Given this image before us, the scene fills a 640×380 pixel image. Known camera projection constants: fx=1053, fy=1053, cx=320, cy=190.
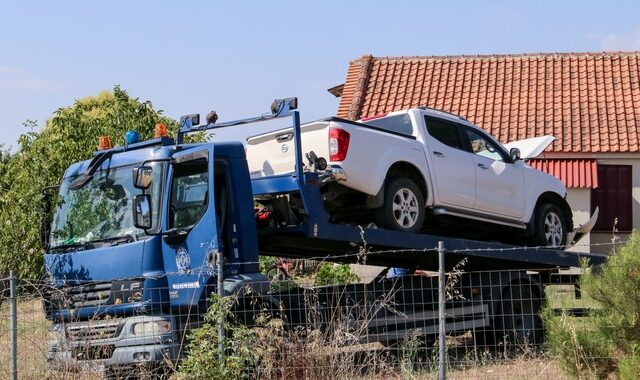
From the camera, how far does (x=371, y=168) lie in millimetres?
11469

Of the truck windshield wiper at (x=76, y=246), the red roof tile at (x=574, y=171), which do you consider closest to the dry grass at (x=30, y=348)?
the truck windshield wiper at (x=76, y=246)

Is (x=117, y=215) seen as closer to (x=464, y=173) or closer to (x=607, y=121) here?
(x=464, y=173)

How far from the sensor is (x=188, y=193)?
10.7 m

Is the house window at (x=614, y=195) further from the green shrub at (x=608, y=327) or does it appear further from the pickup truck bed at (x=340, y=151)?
the green shrub at (x=608, y=327)

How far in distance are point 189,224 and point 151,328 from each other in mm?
1104

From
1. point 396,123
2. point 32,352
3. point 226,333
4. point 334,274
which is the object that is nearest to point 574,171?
point 334,274

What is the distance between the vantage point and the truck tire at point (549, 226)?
13836mm

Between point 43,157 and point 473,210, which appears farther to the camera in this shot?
point 43,157

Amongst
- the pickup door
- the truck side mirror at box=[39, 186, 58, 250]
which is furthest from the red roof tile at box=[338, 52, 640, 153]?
the truck side mirror at box=[39, 186, 58, 250]

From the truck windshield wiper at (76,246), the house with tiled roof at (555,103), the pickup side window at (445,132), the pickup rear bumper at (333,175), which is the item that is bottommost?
the truck windshield wiper at (76,246)

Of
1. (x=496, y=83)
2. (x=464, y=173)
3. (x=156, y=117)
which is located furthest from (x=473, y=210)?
(x=496, y=83)

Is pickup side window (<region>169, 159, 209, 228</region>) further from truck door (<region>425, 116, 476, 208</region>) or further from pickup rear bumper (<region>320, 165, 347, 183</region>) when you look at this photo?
truck door (<region>425, 116, 476, 208</region>)

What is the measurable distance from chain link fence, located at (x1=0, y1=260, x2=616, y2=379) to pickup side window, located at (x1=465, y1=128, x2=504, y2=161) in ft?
6.56

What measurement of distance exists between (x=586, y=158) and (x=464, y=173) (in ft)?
43.8
